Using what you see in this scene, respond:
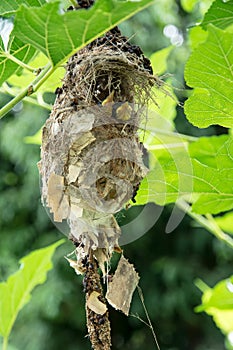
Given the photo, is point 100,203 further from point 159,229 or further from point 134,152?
point 159,229

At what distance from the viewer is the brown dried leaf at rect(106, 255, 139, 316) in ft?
2.19

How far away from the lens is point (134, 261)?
4.14 m

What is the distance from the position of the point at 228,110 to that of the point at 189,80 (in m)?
0.09

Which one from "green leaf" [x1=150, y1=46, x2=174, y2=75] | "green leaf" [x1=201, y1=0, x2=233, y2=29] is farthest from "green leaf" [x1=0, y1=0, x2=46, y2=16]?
"green leaf" [x1=150, y1=46, x2=174, y2=75]

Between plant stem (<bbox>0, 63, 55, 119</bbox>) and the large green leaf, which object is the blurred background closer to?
the large green leaf

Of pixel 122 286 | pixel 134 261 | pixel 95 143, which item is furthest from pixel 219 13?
pixel 134 261

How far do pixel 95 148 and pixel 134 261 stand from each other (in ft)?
11.5

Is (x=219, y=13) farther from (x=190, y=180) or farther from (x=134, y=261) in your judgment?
(x=134, y=261)

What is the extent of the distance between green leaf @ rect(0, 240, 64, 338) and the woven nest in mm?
554

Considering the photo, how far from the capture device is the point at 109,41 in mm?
703

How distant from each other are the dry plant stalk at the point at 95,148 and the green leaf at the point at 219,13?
0.13 m

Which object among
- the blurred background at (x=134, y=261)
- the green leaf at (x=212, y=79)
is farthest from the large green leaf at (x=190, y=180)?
the blurred background at (x=134, y=261)

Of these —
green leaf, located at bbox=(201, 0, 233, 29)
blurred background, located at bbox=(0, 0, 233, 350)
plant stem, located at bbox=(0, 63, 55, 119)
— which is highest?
plant stem, located at bbox=(0, 63, 55, 119)

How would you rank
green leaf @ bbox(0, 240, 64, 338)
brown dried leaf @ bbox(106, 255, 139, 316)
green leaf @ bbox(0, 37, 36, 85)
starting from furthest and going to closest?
1. green leaf @ bbox(0, 240, 64, 338)
2. green leaf @ bbox(0, 37, 36, 85)
3. brown dried leaf @ bbox(106, 255, 139, 316)
